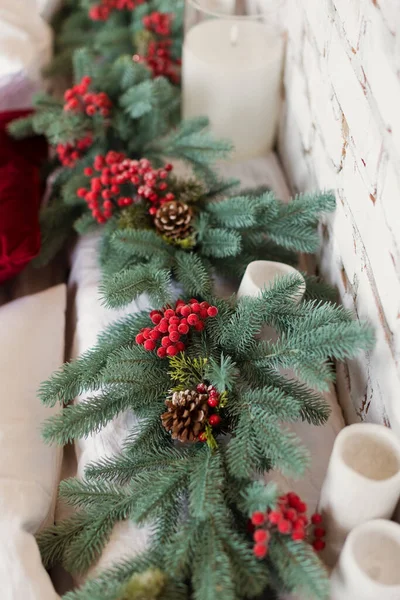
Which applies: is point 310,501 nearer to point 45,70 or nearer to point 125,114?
point 125,114

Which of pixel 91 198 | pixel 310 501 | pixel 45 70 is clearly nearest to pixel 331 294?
pixel 310 501

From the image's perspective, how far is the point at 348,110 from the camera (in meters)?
0.73

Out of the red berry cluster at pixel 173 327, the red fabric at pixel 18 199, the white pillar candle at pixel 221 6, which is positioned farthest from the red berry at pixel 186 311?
the white pillar candle at pixel 221 6

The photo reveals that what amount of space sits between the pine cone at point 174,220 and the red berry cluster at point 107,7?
2.04 ft

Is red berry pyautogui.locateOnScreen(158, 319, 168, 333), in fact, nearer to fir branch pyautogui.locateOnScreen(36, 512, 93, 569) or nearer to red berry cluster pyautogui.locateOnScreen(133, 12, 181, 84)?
fir branch pyautogui.locateOnScreen(36, 512, 93, 569)

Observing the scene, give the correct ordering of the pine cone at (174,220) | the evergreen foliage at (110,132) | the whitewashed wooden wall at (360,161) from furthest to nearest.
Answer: the evergreen foliage at (110,132)
the pine cone at (174,220)
the whitewashed wooden wall at (360,161)

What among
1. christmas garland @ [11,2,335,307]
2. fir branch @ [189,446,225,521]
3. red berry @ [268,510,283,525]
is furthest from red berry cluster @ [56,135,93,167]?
red berry @ [268,510,283,525]

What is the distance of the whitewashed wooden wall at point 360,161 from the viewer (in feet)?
1.99

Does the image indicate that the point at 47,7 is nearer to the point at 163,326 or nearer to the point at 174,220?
the point at 174,220

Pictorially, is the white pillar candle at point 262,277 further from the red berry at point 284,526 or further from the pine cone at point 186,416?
the red berry at point 284,526

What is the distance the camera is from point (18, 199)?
920 mm

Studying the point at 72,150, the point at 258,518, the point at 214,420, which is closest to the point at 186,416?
the point at 214,420

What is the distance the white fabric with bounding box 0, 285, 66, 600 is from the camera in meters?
0.58

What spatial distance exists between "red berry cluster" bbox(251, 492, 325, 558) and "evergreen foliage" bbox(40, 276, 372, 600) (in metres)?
0.01
